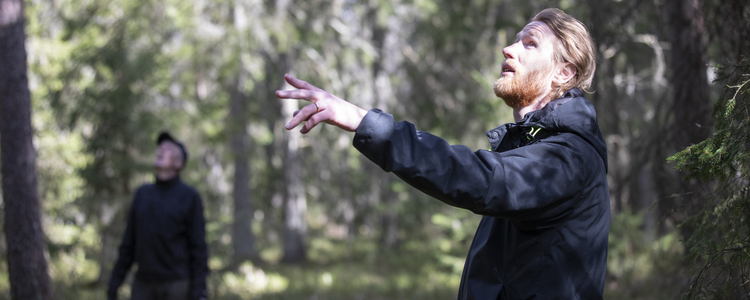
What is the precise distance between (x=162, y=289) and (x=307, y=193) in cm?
2148

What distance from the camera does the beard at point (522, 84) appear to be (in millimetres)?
1965

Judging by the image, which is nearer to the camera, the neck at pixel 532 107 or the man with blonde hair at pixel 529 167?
the man with blonde hair at pixel 529 167

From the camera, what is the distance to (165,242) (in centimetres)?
458

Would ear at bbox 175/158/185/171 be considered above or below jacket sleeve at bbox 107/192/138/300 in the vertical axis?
above

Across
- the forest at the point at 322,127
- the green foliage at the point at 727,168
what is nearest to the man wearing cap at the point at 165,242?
the forest at the point at 322,127

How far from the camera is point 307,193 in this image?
25938 millimetres

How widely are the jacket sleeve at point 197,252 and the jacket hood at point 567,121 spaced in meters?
3.47

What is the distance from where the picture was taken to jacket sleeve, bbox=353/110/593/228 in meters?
1.38

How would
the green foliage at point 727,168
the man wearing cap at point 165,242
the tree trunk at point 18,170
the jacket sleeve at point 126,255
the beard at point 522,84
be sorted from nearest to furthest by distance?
the beard at point 522,84 → the green foliage at point 727,168 → the man wearing cap at point 165,242 → the jacket sleeve at point 126,255 → the tree trunk at point 18,170

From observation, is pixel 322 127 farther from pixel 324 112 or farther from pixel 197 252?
pixel 324 112

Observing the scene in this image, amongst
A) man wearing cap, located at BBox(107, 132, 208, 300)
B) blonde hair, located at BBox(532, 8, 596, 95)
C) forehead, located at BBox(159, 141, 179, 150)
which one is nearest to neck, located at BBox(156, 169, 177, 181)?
man wearing cap, located at BBox(107, 132, 208, 300)

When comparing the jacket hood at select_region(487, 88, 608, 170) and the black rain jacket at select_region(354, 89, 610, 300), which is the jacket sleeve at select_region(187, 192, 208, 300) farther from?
the jacket hood at select_region(487, 88, 608, 170)

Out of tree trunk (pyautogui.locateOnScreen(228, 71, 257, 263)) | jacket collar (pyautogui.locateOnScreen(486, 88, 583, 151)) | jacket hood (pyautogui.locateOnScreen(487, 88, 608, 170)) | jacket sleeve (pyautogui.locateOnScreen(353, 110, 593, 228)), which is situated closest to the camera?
jacket sleeve (pyautogui.locateOnScreen(353, 110, 593, 228))

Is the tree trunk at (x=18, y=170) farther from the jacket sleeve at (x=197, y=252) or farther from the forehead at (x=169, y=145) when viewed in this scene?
the jacket sleeve at (x=197, y=252)
